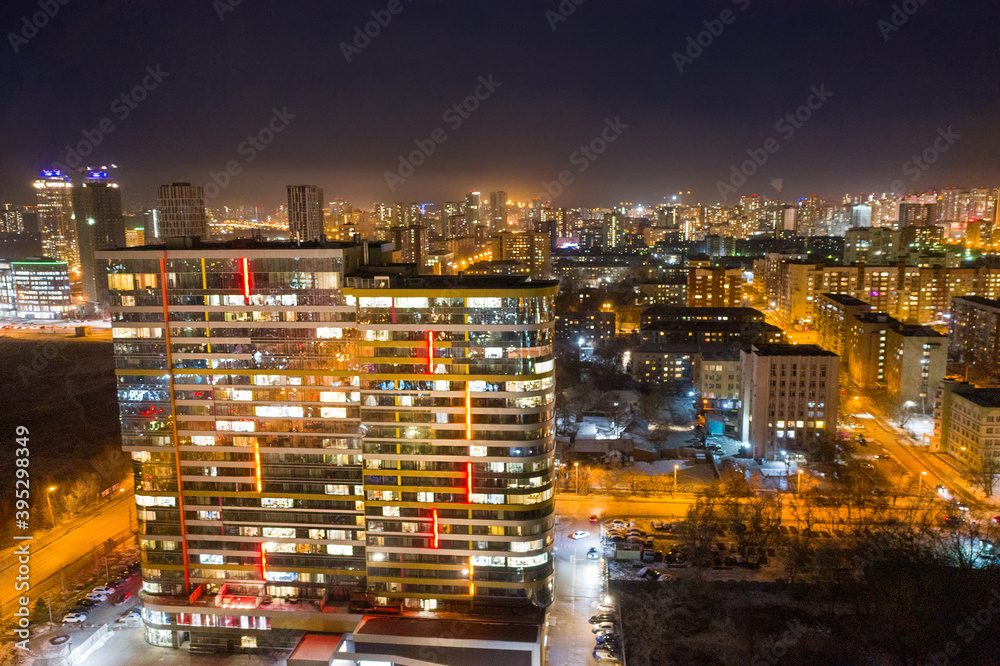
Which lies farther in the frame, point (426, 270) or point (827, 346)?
point (426, 270)

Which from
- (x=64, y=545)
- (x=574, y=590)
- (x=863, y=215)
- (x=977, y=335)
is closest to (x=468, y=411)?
(x=574, y=590)

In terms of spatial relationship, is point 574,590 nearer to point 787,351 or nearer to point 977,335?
point 787,351

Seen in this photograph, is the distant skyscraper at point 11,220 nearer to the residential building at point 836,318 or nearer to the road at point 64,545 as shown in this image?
the road at point 64,545

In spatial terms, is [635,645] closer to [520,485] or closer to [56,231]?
[520,485]

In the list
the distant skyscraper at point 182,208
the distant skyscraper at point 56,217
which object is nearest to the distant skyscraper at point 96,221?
the distant skyscraper at point 56,217

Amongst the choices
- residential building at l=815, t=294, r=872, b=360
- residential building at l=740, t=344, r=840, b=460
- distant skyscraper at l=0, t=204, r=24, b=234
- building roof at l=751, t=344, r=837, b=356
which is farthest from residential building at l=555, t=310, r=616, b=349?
distant skyscraper at l=0, t=204, r=24, b=234

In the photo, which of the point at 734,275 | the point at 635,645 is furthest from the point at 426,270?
the point at 635,645

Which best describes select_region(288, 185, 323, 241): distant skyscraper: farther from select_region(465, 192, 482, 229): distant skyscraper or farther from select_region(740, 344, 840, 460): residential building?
select_region(465, 192, 482, 229): distant skyscraper
